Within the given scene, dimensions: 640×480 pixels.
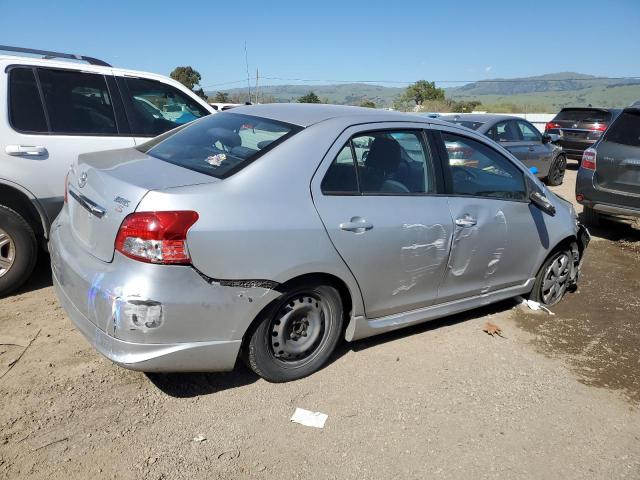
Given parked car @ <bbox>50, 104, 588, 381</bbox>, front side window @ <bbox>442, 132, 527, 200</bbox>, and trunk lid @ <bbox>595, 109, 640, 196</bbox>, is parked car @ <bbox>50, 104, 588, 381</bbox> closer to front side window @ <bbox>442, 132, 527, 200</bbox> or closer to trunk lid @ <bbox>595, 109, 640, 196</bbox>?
front side window @ <bbox>442, 132, 527, 200</bbox>

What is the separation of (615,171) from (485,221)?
14.0 ft

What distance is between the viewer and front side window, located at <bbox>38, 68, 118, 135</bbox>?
4.46m

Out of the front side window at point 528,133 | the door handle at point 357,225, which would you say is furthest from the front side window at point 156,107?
the front side window at point 528,133

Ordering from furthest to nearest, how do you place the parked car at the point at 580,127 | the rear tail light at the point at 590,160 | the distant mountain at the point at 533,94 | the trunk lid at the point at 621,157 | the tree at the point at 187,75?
the distant mountain at the point at 533,94 → the tree at the point at 187,75 → the parked car at the point at 580,127 → the rear tail light at the point at 590,160 → the trunk lid at the point at 621,157

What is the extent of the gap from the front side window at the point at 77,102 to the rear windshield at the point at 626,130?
6.39 meters

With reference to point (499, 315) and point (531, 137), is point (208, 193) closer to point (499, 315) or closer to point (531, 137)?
point (499, 315)

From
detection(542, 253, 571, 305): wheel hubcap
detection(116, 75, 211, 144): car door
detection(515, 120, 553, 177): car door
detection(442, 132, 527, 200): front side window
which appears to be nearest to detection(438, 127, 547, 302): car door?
detection(442, 132, 527, 200): front side window

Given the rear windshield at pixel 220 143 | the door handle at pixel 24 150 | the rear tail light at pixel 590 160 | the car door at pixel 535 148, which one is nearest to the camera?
the rear windshield at pixel 220 143

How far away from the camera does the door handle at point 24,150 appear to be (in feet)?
13.6

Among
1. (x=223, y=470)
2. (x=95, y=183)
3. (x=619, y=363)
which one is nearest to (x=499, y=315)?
(x=619, y=363)

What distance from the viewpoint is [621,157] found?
23.3ft

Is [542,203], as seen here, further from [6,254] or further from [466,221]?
[6,254]

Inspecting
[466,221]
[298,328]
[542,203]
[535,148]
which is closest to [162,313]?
[298,328]

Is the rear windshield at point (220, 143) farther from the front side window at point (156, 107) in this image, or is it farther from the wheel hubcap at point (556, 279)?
the wheel hubcap at point (556, 279)
